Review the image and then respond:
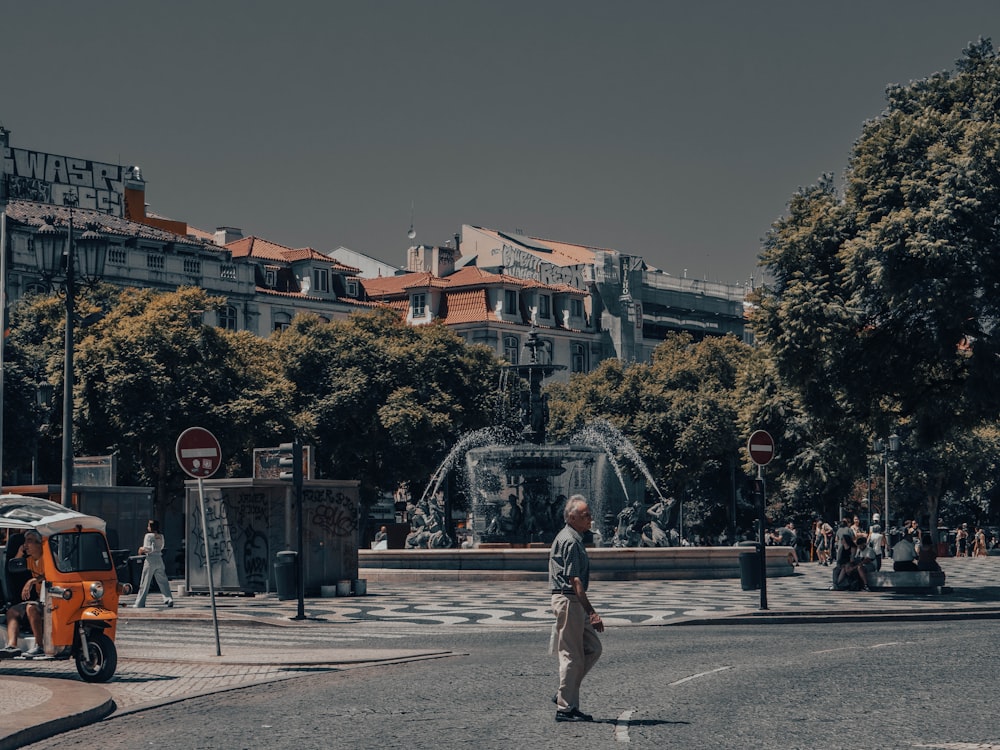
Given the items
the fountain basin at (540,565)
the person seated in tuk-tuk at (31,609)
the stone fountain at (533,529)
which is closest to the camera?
the person seated in tuk-tuk at (31,609)

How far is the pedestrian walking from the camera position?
11.7 metres

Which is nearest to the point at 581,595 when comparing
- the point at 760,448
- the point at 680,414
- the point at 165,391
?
the point at 760,448

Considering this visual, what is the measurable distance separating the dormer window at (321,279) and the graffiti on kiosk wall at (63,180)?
12.6 meters

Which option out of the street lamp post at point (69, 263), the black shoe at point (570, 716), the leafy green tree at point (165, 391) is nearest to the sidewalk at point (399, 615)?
the street lamp post at point (69, 263)

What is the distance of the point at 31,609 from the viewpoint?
1564 cm

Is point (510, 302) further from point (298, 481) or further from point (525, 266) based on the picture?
point (298, 481)

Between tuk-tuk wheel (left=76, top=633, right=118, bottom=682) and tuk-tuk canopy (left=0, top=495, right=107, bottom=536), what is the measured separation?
1267mm

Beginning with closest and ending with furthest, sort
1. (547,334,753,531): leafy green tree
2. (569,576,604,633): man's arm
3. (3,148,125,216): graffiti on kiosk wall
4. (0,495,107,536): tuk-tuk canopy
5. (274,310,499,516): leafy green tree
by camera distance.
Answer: (569,576,604,633): man's arm, (0,495,107,536): tuk-tuk canopy, (274,310,499,516): leafy green tree, (547,334,753,531): leafy green tree, (3,148,125,216): graffiti on kiosk wall

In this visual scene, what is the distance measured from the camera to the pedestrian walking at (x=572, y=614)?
38.5ft

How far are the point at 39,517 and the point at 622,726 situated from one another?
24.4ft

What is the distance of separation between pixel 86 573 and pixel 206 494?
1500 centimetres

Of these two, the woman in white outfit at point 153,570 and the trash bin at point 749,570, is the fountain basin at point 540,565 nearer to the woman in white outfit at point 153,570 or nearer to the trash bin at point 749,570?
the trash bin at point 749,570

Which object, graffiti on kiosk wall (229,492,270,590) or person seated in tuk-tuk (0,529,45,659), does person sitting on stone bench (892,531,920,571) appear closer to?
graffiti on kiosk wall (229,492,270,590)

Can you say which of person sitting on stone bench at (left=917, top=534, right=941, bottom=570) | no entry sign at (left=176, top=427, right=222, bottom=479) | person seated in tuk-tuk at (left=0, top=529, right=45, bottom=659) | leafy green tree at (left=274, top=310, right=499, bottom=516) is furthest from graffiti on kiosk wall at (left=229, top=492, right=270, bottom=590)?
leafy green tree at (left=274, top=310, right=499, bottom=516)
